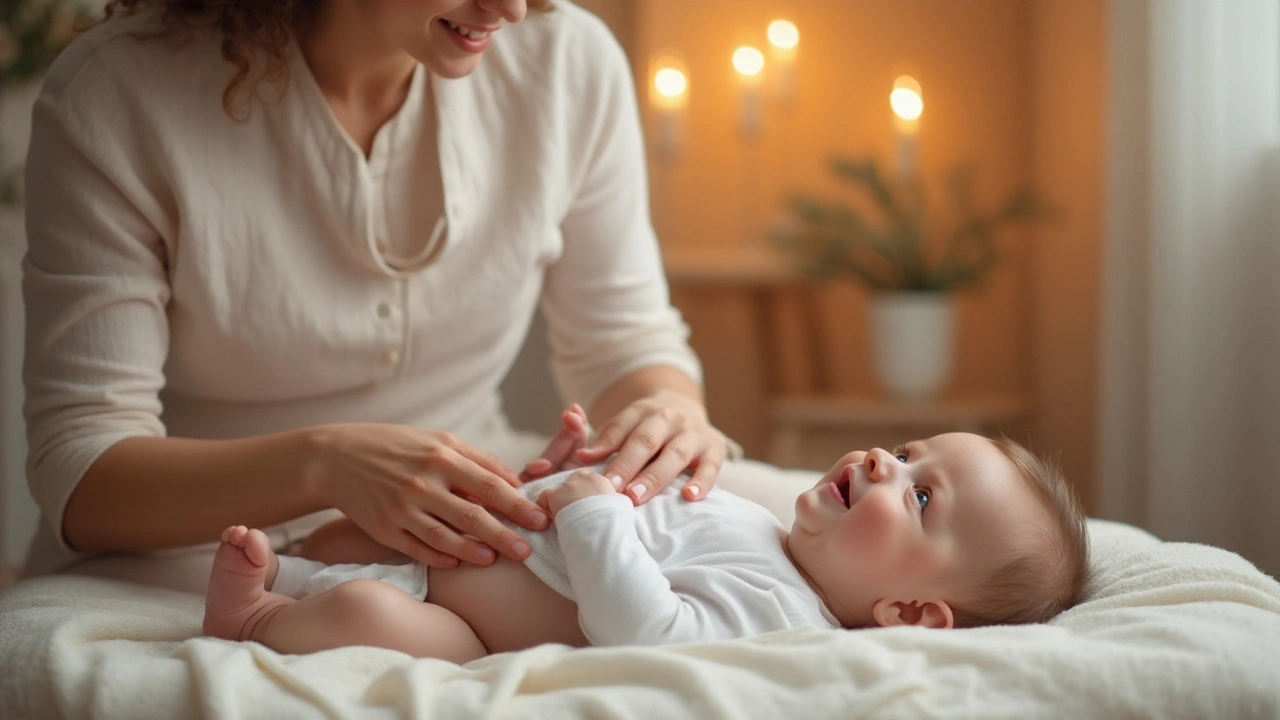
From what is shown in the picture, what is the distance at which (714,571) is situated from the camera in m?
1.10

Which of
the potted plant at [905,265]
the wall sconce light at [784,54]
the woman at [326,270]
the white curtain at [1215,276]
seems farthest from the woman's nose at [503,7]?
the wall sconce light at [784,54]

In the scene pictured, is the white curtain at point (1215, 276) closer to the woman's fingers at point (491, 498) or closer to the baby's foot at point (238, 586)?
the woman's fingers at point (491, 498)

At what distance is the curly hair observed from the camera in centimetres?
142

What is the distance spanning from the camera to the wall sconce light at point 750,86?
3.74 m

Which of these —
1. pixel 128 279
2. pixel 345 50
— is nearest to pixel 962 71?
pixel 345 50

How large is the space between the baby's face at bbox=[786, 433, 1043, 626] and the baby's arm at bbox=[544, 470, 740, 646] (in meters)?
0.15

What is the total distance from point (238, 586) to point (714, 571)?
1.33 ft

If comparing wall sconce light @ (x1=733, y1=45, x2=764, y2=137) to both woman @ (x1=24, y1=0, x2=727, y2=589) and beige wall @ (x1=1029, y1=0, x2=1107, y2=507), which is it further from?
woman @ (x1=24, y1=0, x2=727, y2=589)

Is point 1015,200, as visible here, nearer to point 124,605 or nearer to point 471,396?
point 471,396

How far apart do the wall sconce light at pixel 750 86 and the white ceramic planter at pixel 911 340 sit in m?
0.77

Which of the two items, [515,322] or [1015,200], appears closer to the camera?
[515,322]

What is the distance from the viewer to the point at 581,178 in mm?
1655

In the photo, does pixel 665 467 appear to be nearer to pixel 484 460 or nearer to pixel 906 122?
pixel 484 460

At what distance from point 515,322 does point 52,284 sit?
563 mm
